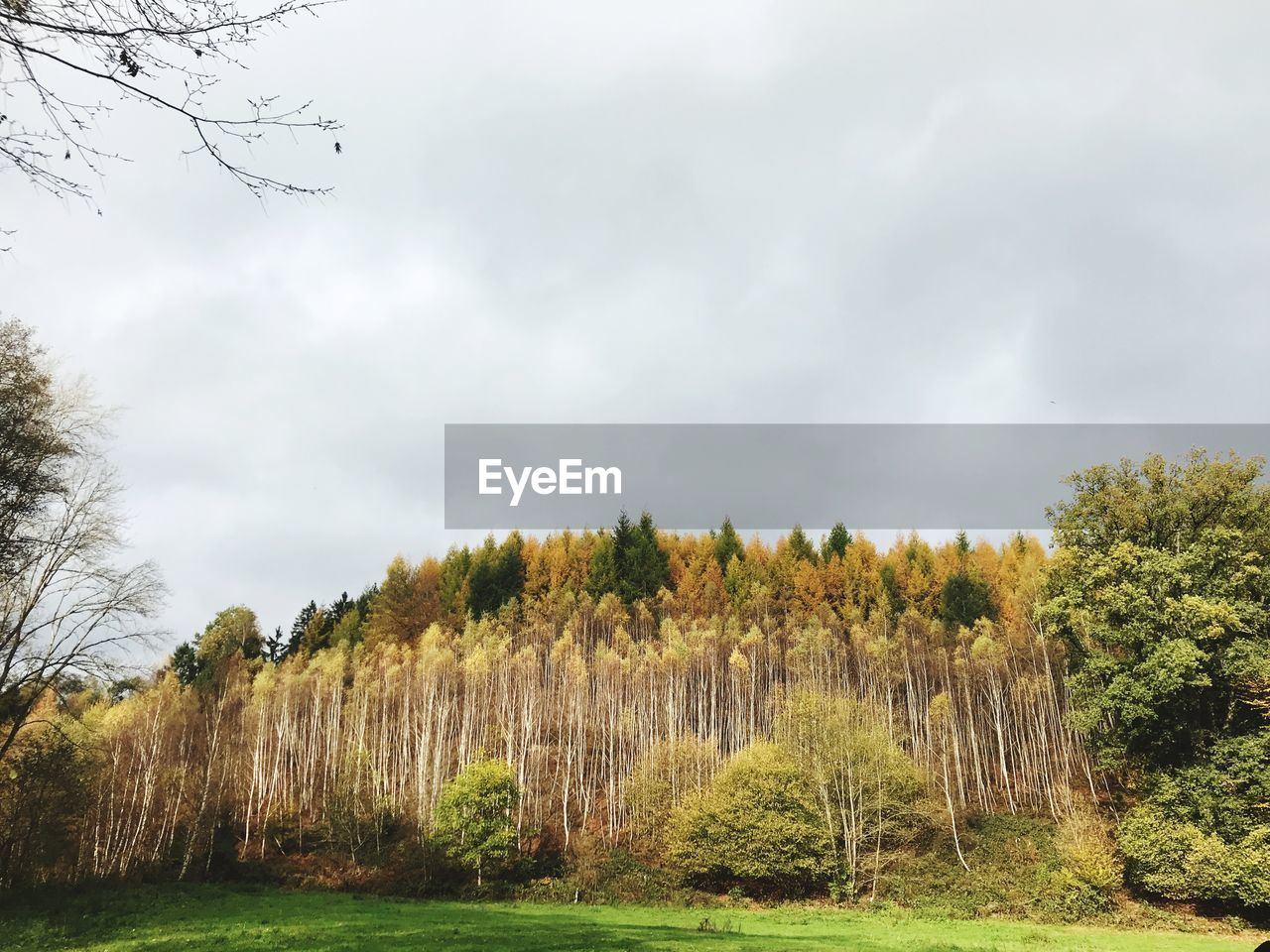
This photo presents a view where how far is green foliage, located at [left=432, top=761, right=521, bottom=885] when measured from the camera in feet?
120

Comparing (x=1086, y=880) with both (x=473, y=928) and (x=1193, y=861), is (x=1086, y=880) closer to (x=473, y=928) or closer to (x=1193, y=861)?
(x=1193, y=861)

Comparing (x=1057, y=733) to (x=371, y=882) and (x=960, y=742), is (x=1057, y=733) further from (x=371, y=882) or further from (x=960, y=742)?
(x=371, y=882)

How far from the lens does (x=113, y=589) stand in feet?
65.3

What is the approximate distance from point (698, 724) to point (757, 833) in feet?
67.9

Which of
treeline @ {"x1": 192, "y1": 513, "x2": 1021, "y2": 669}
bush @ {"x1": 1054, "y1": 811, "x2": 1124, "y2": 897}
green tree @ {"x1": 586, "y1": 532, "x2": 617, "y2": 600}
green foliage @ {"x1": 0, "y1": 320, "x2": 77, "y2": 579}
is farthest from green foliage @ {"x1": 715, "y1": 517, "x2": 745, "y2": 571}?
green foliage @ {"x1": 0, "y1": 320, "x2": 77, "y2": 579}

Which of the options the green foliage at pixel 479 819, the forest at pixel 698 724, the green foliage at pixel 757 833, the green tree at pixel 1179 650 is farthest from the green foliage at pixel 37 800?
the green tree at pixel 1179 650

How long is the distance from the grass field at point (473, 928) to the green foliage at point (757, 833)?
105 inches

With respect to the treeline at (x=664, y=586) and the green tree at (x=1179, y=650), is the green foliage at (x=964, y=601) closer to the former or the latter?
the treeline at (x=664, y=586)

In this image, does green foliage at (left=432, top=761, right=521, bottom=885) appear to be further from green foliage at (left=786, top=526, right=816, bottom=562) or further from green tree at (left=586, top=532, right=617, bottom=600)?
green foliage at (left=786, top=526, right=816, bottom=562)

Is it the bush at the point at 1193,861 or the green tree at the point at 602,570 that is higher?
the green tree at the point at 602,570

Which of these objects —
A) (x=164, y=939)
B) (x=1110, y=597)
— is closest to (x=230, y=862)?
(x=164, y=939)

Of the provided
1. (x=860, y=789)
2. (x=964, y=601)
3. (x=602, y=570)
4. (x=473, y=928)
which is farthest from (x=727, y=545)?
(x=473, y=928)

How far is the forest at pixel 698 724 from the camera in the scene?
84.6 feet

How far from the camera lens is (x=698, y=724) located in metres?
55.2
